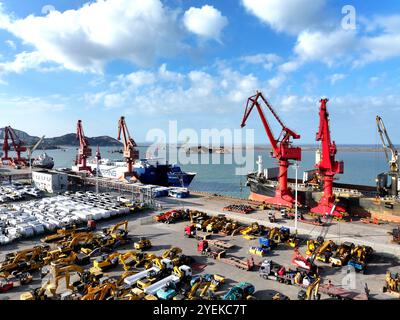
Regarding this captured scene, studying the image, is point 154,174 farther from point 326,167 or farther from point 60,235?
A: point 326,167

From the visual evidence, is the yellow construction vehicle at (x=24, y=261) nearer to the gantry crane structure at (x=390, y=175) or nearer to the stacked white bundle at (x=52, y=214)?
the stacked white bundle at (x=52, y=214)

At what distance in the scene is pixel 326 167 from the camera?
3547cm

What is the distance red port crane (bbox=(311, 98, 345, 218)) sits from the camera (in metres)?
34.7

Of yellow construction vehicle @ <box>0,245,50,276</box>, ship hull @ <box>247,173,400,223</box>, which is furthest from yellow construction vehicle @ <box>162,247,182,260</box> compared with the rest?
ship hull @ <box>247,173,400,223</box>

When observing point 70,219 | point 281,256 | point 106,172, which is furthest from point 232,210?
point 106,172

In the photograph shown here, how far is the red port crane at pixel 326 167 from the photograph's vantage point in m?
34.7

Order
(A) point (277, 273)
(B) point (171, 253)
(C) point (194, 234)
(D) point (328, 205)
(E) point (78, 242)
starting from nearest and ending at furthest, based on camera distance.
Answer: (A) point (277, 273)
(B) point (171, 253)
(E) point (78, 242)
(C) point (194, 234)
(D) point (328, 205)

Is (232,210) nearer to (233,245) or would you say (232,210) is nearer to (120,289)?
(233,245)

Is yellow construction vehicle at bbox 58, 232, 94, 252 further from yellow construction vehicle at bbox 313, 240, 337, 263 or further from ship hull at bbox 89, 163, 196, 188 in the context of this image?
ship hull at bbox 89, 163, 196, 188

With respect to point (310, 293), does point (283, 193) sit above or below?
above

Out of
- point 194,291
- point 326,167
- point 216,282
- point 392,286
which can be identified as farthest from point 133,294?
point 326,167

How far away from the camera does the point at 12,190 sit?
161ft

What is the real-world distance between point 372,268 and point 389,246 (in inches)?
187
